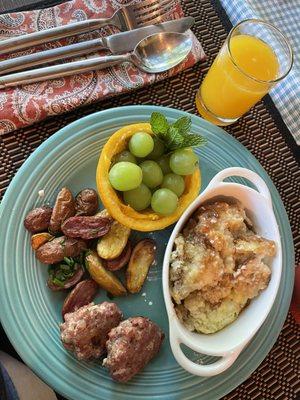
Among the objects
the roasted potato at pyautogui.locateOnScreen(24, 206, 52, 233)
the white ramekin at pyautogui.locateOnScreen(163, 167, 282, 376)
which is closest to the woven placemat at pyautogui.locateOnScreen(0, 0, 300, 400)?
the roasted potato at pyautogui.locateOnScreen(24, 206, 52, 233)

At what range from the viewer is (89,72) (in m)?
1.30

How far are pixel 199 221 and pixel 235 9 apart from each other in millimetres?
699

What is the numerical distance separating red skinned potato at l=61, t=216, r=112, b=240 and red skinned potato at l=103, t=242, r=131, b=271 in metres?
0.06

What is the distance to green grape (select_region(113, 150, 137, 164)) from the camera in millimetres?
1104

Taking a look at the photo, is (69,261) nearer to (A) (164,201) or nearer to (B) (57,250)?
(B) (57,250)

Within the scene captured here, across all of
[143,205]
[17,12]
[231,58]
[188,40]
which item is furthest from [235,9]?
[143,205]

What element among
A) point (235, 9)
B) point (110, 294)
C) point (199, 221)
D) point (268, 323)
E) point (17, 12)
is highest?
point (17, 12)

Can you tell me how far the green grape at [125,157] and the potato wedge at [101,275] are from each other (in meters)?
0.21

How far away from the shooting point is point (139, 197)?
1090mm

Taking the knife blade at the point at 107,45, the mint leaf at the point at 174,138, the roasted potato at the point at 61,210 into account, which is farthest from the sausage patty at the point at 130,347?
the knife blade at the point at 107,45

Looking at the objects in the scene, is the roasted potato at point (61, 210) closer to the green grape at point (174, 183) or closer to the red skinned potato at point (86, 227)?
the red skinned potato at point (86, 227)

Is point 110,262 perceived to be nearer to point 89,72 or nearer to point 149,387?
point 149,387

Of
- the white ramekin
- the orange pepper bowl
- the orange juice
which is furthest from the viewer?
the orange juice

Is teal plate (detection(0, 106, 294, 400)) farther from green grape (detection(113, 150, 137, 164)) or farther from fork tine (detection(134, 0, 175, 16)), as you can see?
fork tine (detection(134, 0, 175, 16))
